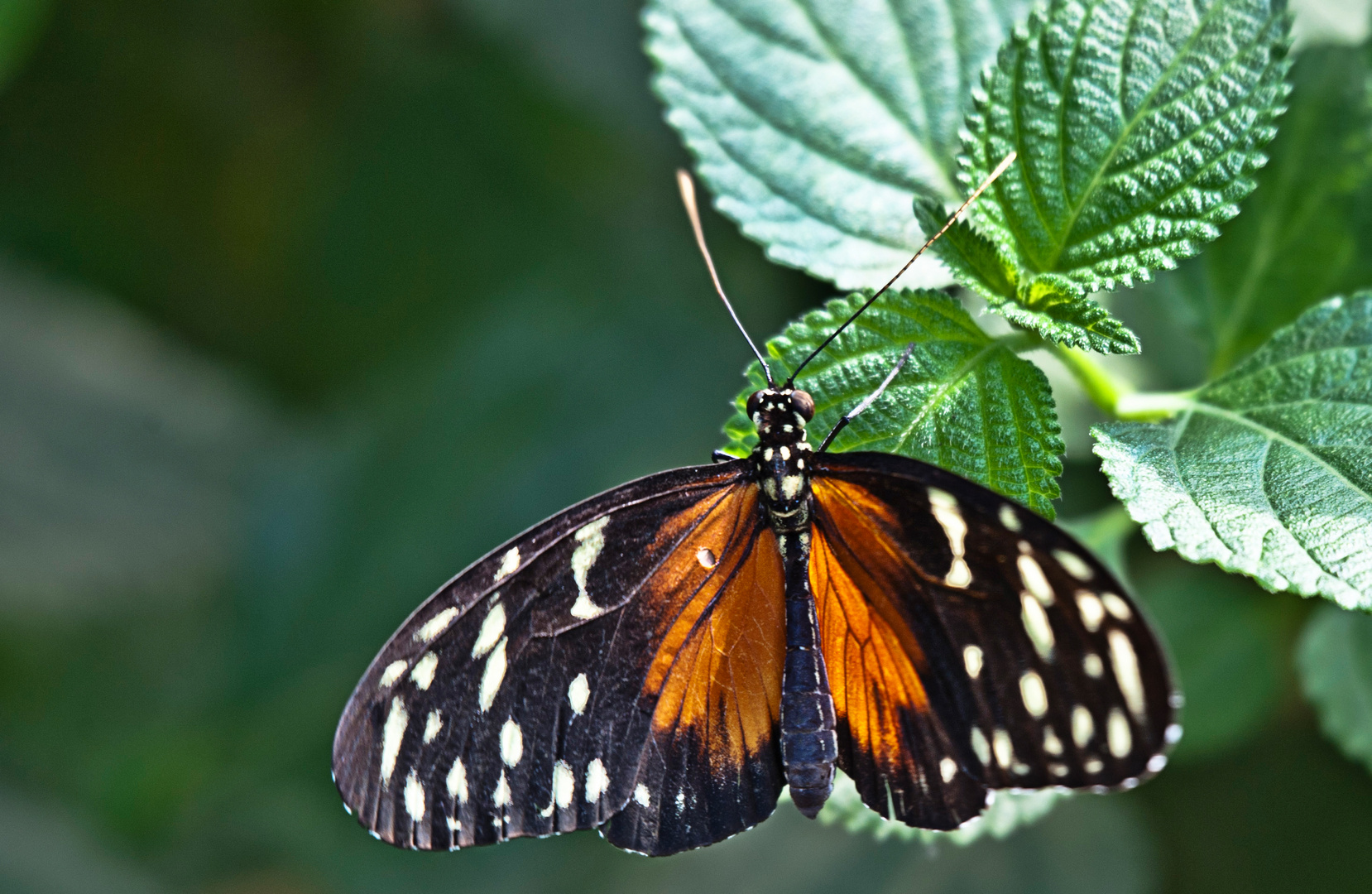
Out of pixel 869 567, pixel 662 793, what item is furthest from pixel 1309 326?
pixel 662 793

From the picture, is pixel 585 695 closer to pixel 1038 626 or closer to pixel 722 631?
pixel 722 631

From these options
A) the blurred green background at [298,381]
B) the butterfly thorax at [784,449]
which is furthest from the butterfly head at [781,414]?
the blurred green background at [298,381]

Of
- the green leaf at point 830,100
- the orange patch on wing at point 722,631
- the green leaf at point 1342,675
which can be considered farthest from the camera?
the green leaf at point 1342,675

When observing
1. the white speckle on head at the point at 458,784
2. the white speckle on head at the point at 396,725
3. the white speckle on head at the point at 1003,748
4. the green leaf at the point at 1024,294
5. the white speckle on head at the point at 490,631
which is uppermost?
the green leaf at the point at 1024,294

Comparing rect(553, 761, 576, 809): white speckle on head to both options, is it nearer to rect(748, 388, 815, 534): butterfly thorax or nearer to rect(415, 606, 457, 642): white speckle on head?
rect(415, 606, 457, 642): white speckle on head

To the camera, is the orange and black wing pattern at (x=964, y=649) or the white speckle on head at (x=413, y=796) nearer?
the orange and black wing pattern at (x=964, y=649)

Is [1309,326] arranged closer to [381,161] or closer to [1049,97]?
[1049,97]

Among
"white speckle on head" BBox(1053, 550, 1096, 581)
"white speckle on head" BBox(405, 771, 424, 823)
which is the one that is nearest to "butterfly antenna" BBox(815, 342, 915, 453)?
"white speckle on head" BBox(1053, 550, 1096, 581)

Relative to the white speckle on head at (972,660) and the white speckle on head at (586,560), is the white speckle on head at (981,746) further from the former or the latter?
the white speckle on head at (586,560)
